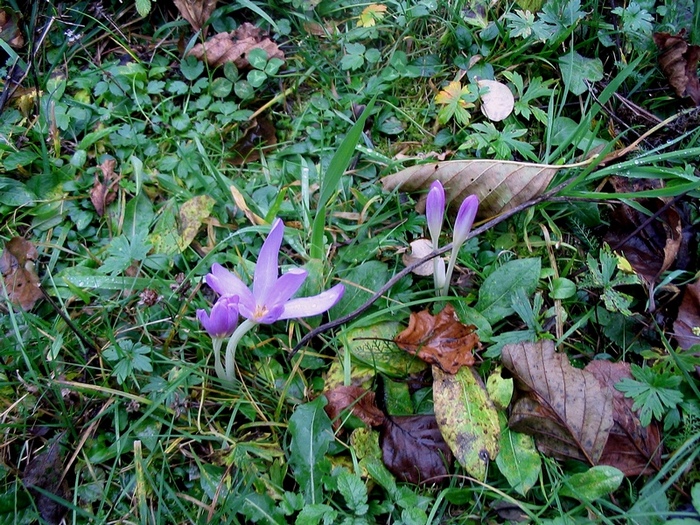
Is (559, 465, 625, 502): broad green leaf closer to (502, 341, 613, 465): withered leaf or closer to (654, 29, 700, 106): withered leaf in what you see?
(502, 341, 613, 465): withered leaf

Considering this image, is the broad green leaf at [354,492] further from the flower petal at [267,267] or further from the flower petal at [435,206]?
the flower petal at [435,206]

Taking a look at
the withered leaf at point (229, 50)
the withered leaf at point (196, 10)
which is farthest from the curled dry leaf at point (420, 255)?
the withered leaf at point (196, 10)

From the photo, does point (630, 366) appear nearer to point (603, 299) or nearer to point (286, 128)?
point (603, 299)

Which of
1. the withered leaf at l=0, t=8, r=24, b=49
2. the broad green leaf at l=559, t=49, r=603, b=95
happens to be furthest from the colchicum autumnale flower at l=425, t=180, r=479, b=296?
the withered leaf at l=0, t=8, r=24, b=49

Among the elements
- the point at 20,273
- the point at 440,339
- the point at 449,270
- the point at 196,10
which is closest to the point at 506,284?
the point at 449,270

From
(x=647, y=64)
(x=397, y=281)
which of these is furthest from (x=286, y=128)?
(x=647, y=64)

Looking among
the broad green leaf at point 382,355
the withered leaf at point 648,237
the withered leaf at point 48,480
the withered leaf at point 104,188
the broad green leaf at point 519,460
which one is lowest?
the withered leaf at point 48,480
